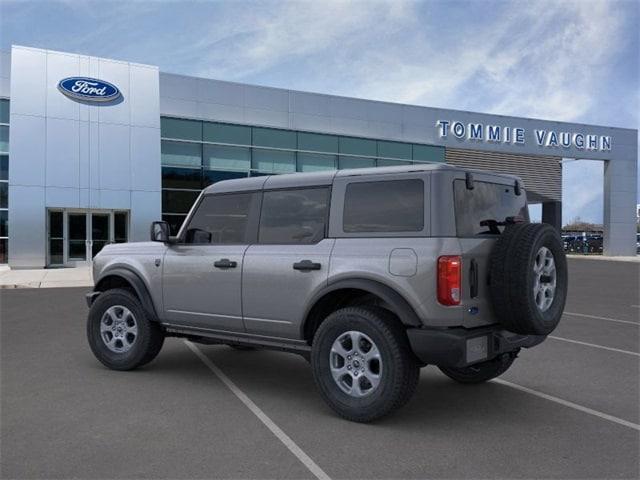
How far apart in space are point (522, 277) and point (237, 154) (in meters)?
22.9

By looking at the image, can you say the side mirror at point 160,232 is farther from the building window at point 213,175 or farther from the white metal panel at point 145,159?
the building window at point 213,175

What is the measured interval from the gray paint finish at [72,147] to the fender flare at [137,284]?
684 inches

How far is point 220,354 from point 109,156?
17521mm

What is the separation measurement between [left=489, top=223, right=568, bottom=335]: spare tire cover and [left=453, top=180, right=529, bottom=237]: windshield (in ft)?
0.82

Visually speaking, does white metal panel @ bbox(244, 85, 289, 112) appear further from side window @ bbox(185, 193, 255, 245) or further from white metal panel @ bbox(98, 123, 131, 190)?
side window @ bbox(185, 193, 255, 245)

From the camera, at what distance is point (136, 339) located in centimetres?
618

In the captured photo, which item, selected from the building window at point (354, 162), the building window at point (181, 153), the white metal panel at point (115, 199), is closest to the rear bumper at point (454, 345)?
the white metal panel at point (115, 199)

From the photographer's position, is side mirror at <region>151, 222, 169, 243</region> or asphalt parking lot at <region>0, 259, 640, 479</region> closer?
asphalt parking lot at <region>0, 259, 640, 479</region>

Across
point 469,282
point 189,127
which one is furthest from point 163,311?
point 189,127

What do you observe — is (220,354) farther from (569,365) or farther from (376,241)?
(569,365)

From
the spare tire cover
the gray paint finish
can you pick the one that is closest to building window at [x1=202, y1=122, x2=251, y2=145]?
the gray paint finish

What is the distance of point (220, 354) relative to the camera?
725 centimetres

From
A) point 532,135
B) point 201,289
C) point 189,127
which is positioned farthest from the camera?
point 532,135

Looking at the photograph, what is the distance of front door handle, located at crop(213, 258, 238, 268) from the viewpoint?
5414mm
